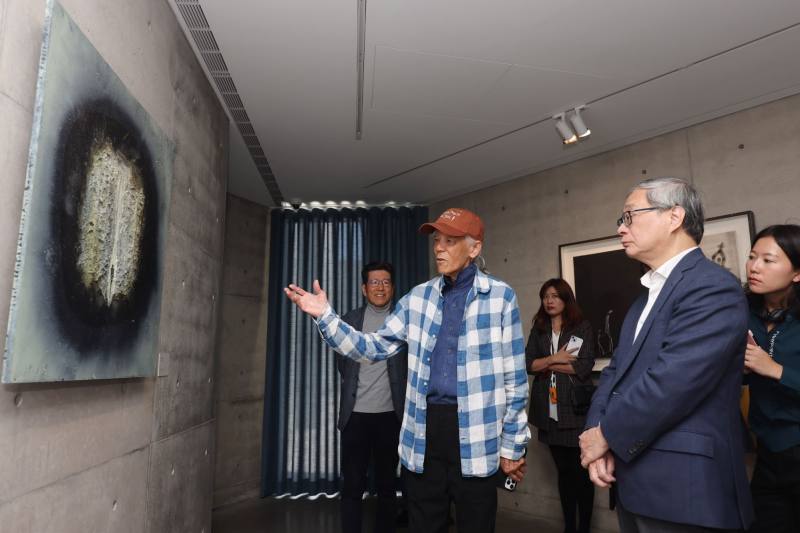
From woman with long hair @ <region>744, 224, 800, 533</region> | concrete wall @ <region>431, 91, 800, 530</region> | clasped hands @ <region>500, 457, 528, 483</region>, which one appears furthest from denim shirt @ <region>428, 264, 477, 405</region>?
concrete wall @ <region>431, 91, 800, 530</region>

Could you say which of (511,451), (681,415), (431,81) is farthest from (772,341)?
(431,81)

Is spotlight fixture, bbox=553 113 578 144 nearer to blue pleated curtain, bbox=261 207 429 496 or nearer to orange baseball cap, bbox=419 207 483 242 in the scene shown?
orange baseball cap, bbox=419 207 483 242

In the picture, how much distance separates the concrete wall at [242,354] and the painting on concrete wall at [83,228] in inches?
104

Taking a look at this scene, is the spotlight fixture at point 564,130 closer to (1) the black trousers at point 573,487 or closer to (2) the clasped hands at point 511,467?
(1) the black trousers at point 573,487

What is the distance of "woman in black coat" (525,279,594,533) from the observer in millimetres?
3021

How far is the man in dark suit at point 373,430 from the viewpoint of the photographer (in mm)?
2807

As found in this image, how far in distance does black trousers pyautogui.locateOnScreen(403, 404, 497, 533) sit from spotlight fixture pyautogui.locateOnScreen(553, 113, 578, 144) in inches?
87.2

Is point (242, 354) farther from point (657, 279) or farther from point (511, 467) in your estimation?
point (657, 279)

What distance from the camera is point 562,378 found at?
3.11m

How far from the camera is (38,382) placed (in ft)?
4.15

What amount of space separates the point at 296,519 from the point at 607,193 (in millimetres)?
3215

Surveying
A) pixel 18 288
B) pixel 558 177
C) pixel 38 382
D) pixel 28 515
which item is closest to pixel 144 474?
pixel 28 515

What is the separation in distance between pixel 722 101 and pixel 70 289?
332 cm

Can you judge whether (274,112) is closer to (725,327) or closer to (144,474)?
(144,474)
